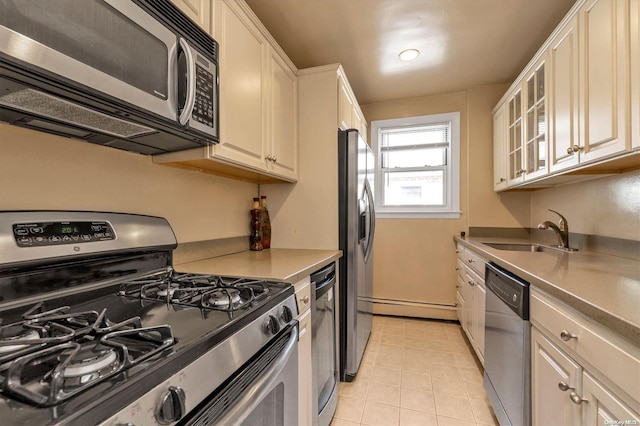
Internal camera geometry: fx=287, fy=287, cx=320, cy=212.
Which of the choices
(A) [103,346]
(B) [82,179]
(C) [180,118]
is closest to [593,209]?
(C) [180,118]

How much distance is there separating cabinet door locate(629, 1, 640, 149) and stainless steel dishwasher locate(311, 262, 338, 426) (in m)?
1.43

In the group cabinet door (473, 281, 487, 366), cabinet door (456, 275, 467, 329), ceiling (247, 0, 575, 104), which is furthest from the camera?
cabinet door (456, 275, 467, 329)

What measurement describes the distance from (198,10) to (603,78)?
1.79 m

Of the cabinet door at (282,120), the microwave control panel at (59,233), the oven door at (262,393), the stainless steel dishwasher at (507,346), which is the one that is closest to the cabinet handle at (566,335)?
the stainless steel dishwasher at (507,346)

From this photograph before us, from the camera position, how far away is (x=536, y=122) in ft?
6.52

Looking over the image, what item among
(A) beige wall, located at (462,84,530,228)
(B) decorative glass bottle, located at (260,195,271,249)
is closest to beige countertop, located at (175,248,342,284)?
(B) decorative glass bottle, located at (260,195,271,249)

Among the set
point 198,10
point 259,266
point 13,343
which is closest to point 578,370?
point 259,266

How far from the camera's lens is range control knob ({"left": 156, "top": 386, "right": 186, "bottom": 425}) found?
519mm

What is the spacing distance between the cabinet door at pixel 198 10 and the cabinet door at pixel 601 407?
1.83 m

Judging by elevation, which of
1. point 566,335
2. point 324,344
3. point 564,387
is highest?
point 566,335

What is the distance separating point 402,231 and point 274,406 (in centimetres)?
259

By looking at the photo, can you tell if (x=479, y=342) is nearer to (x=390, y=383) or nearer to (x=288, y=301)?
(x=390, y=383)

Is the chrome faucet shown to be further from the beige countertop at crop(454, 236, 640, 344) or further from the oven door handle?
the oven door handle

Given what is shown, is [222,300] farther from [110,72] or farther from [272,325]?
[110,72]
